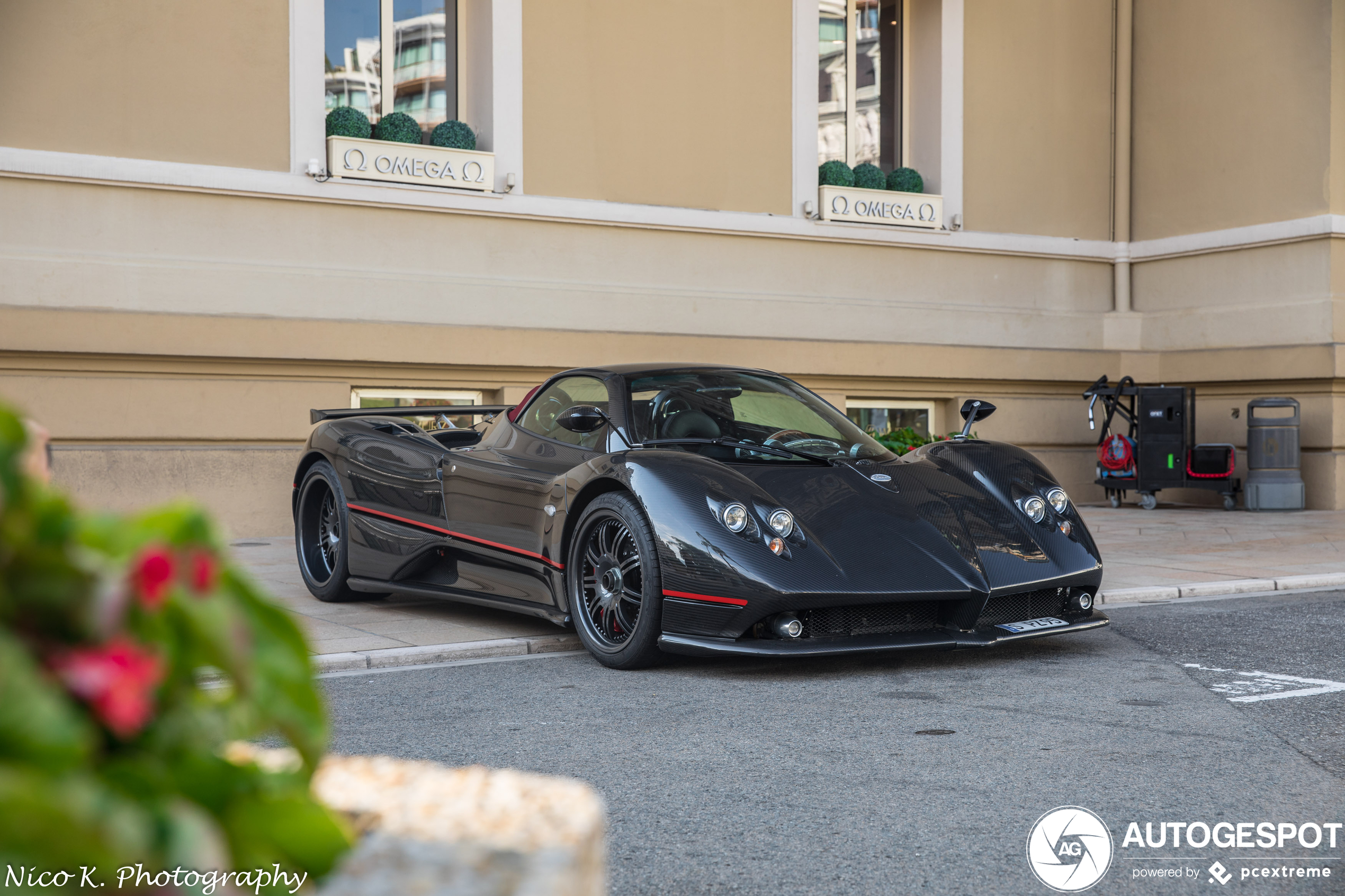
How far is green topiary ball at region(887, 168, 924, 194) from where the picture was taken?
14164 millimetres

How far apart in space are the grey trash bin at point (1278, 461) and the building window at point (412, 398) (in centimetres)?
794

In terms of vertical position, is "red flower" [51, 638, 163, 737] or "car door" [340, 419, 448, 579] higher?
"red flower" [51, 638, 163, 737]

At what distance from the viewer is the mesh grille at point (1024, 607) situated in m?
5.45

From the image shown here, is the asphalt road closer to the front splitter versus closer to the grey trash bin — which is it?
the front splitter

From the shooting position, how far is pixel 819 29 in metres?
14.1

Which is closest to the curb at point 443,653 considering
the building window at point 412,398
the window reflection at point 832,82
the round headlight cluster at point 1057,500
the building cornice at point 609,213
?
the round headlight cluster at point 1057,500

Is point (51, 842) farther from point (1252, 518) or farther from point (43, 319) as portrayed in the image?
point (1252, 518)

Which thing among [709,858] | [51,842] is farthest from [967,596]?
[51,842]

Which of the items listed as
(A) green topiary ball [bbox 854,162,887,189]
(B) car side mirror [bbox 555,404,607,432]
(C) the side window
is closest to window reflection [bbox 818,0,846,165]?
(A) green topiary ball [bbox 854,162,887,189]

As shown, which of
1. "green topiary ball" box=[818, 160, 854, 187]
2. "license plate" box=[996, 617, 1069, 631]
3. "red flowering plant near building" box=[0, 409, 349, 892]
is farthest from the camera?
"green topiary ball" box=[818, 160, 854, 187]

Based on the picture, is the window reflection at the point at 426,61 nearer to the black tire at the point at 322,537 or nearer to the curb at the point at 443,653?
the black tire at the point at 322,537

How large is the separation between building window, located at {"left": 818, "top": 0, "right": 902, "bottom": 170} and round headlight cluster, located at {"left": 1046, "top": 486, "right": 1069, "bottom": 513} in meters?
8.44

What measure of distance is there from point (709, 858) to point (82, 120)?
9471 mm

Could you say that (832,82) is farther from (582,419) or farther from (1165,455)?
(582,419)
